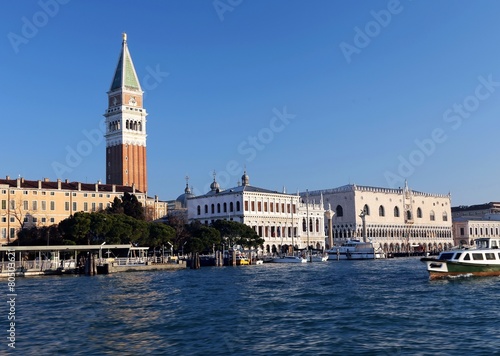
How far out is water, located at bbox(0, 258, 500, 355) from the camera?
59.2 feet

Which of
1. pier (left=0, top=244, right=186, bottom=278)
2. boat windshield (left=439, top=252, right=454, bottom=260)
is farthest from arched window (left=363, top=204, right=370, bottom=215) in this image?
boat windshield (left=439, top=252, right=454, bottom=260)

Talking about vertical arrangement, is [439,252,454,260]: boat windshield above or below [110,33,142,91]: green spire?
below

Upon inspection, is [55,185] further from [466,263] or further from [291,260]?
[466,263]

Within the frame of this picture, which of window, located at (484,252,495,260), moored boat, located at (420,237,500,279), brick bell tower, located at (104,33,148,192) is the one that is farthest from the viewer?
brick bell tower, located at (104,33,148,192)

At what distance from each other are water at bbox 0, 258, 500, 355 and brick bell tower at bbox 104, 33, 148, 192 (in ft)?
227

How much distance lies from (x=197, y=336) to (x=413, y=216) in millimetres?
106326

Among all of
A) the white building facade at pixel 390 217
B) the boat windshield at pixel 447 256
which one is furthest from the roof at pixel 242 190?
the boat windshield at pixel 447 256

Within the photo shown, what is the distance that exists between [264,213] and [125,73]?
1481 inches

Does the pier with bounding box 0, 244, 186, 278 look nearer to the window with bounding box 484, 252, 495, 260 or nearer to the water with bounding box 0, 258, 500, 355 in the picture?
the water with bounding box 0, 258, 500, 355

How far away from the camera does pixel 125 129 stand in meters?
107

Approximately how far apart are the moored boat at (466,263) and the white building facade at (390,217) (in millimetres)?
61484

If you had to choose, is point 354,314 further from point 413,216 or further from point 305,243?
point 413,216

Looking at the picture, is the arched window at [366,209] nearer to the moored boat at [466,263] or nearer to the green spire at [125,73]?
the green spire at [125,73]

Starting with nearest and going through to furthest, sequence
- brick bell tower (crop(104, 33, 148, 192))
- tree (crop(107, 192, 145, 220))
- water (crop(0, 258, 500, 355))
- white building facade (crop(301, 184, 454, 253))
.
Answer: water (crop(0, 258, 500, 355)) → tree (crop(107, 192, 145, 220)) → brick bell tower (crop(104, 33, 148, 192)) → white building facade (crop(301, 184, 454, 253))
